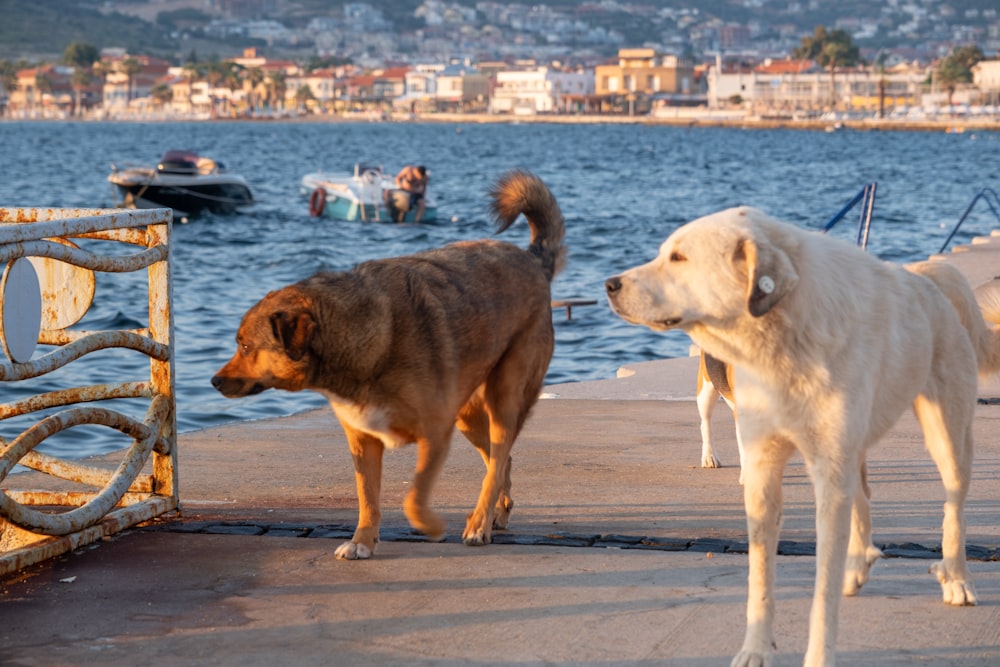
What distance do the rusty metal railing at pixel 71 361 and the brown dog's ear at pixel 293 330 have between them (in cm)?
73

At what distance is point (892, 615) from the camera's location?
500cm

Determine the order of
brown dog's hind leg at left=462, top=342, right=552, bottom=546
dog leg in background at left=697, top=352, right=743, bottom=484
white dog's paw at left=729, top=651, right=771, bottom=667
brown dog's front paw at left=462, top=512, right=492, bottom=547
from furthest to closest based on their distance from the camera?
dog leg in background at left=697, top=352, right=743, bottom=484, brown dog's hind leg at left=462, top=342, right=552, bottom=546, brown dog's front paw at left=462, top=512, right=492, bottom=547, white dog's paw at left=729, top=651, right=771, bottom=667

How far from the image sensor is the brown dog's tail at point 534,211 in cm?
718

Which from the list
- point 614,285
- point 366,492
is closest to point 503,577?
point 366,492

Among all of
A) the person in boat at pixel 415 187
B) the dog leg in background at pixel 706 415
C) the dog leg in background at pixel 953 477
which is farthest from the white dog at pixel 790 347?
the person in boat at pixel 415 187

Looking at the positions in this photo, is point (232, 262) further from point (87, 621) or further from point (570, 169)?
point (570, 169)

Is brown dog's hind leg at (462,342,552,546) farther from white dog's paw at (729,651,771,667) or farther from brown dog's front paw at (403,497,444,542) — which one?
white dog's paw at (729,651,771,667)

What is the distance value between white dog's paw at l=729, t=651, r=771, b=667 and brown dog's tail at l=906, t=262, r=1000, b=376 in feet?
5.38

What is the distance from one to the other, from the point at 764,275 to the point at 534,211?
3.17 meters

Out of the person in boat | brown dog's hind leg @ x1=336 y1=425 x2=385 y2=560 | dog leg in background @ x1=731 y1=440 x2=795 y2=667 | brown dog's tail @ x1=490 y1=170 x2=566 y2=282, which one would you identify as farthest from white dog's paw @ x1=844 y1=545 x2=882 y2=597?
the person in boat

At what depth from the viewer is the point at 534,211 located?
23.8ft

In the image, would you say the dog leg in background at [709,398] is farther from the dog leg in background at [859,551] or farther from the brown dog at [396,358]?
the dog leg in background at [859,551]

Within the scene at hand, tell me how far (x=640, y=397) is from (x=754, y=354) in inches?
240

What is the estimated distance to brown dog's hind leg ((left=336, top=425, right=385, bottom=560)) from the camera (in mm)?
5922
